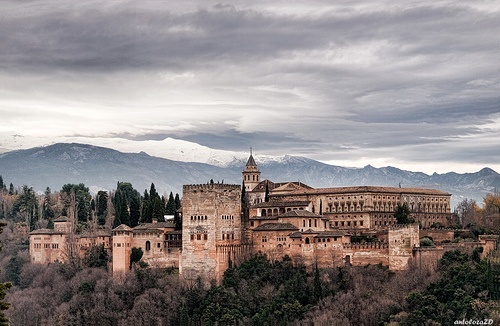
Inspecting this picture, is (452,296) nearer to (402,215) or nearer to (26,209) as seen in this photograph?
(402,215)

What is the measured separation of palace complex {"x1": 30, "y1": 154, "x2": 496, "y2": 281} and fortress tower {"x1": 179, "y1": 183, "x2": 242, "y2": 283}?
0.08 metres

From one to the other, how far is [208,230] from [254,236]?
376 cm

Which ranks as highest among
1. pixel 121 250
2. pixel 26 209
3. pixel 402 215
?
pixel 26 209

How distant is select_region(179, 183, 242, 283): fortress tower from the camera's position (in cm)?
6994

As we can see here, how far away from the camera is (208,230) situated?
70.2m

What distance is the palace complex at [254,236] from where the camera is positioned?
67.9m

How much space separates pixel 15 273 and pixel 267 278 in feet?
91.1

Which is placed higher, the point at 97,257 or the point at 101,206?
the point at 101,206

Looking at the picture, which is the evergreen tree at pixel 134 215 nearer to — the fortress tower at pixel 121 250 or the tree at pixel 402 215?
the fortress tower at pixel 121 250

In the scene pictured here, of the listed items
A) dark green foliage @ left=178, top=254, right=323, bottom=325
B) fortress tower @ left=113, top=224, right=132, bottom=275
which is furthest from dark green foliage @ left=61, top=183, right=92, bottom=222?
dark green foliage @ left=178, top=254, right=323, bottom=325

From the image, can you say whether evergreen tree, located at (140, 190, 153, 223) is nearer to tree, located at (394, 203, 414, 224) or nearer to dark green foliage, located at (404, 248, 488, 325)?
tree, located at (394, 203, 414, 224)

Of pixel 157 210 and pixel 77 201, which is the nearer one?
pixel 157 210

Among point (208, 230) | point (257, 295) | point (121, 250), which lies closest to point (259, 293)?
point (257, 295)

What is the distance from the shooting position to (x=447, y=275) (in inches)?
2424
